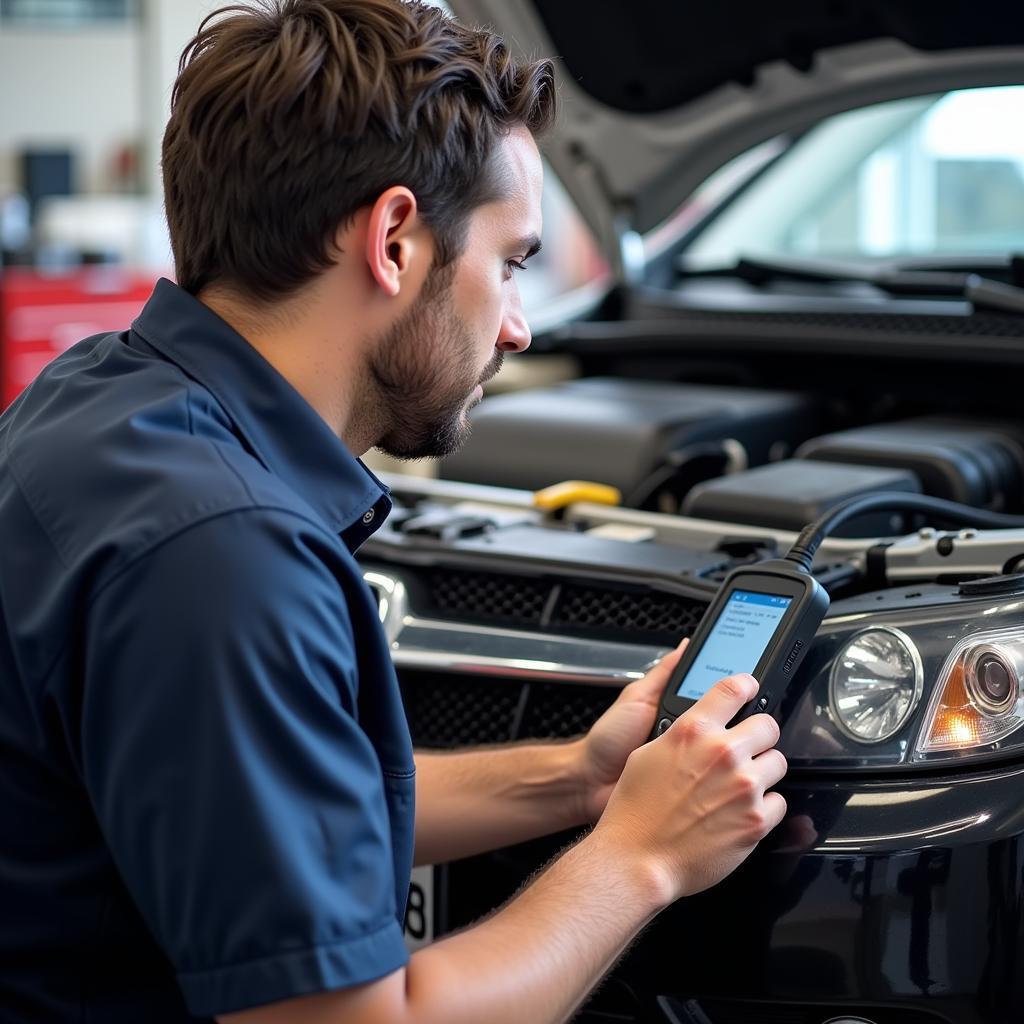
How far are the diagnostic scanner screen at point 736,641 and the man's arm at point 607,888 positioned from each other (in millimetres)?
79

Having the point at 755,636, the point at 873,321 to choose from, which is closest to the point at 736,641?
the point at 755,636

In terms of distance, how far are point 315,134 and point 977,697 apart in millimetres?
758

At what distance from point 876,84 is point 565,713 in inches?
52.6

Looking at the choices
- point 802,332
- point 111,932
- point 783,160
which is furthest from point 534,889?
point 783,160

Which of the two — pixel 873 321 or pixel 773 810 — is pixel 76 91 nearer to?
pixel 873 321

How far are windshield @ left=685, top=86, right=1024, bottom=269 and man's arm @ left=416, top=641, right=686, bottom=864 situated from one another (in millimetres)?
1369

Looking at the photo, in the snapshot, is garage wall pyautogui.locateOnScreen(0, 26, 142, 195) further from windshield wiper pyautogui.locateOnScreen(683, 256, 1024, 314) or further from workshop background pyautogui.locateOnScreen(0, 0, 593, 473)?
windshield wiper pyautogui.locateOnScreen(683, 256, 1024, 314)

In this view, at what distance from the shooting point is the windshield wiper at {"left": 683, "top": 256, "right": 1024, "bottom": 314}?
224 centimetres

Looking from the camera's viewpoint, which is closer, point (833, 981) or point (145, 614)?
point (145, 614)

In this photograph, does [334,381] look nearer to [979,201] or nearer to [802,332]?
[802,332]

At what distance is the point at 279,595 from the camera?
3.11 feet

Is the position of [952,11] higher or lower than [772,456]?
higher

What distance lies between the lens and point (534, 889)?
114cm

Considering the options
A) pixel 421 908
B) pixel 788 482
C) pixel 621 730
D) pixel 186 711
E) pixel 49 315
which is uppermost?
pixel 186 711
